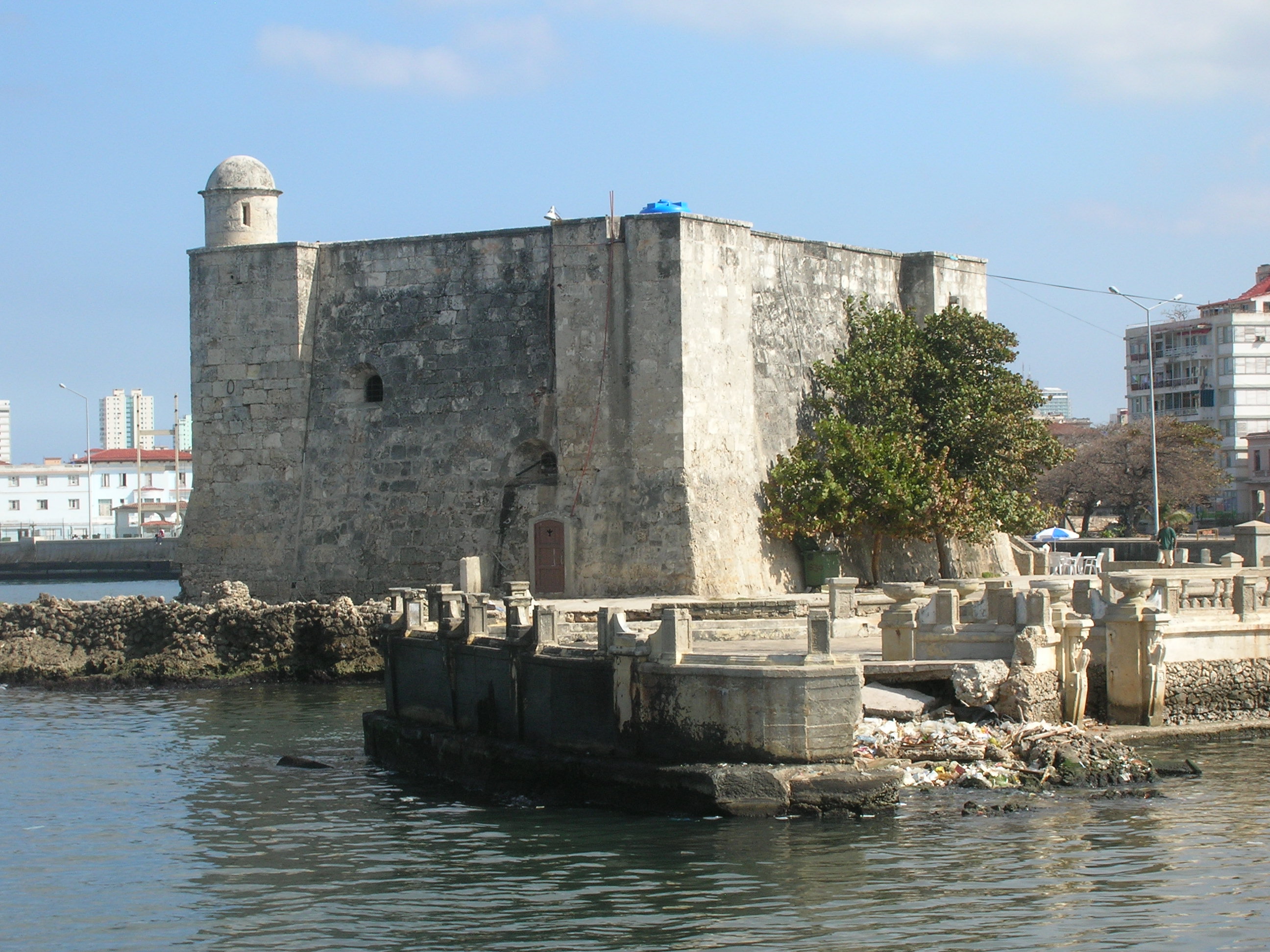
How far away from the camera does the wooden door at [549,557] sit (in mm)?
30047

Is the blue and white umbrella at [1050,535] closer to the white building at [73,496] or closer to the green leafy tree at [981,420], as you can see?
the green leafy tree at [981,420]

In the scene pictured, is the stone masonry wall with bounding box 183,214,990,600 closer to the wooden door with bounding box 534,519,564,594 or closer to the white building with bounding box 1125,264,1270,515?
the wooden door with bounding box 534,519,564,594

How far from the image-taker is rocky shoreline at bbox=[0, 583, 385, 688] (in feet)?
96.5

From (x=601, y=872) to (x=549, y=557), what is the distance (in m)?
15.1

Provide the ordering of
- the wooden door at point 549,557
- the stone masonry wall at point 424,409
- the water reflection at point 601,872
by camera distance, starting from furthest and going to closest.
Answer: the stone masonry wall at point 424,409
the wooden door at point 549,557
the water reflection at point 601,872

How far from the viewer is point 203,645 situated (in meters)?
29.9

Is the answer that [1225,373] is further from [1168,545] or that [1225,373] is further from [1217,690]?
[1217,690]

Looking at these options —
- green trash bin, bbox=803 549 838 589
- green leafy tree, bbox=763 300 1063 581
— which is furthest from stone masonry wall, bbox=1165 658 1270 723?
green trash bin, bbox=803 549 838 589

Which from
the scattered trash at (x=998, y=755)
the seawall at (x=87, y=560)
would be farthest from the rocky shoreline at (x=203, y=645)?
the seawall at (x=87, y=560)

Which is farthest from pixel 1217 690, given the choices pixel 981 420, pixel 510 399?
pixel 510 399

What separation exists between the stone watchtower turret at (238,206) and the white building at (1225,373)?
5600 centimetres

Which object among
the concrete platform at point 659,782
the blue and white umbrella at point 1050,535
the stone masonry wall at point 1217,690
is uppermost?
the blue and white umbrella at point 1050,535

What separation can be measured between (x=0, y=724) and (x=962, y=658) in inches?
543

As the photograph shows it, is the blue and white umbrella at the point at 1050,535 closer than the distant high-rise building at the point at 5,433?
Yes
